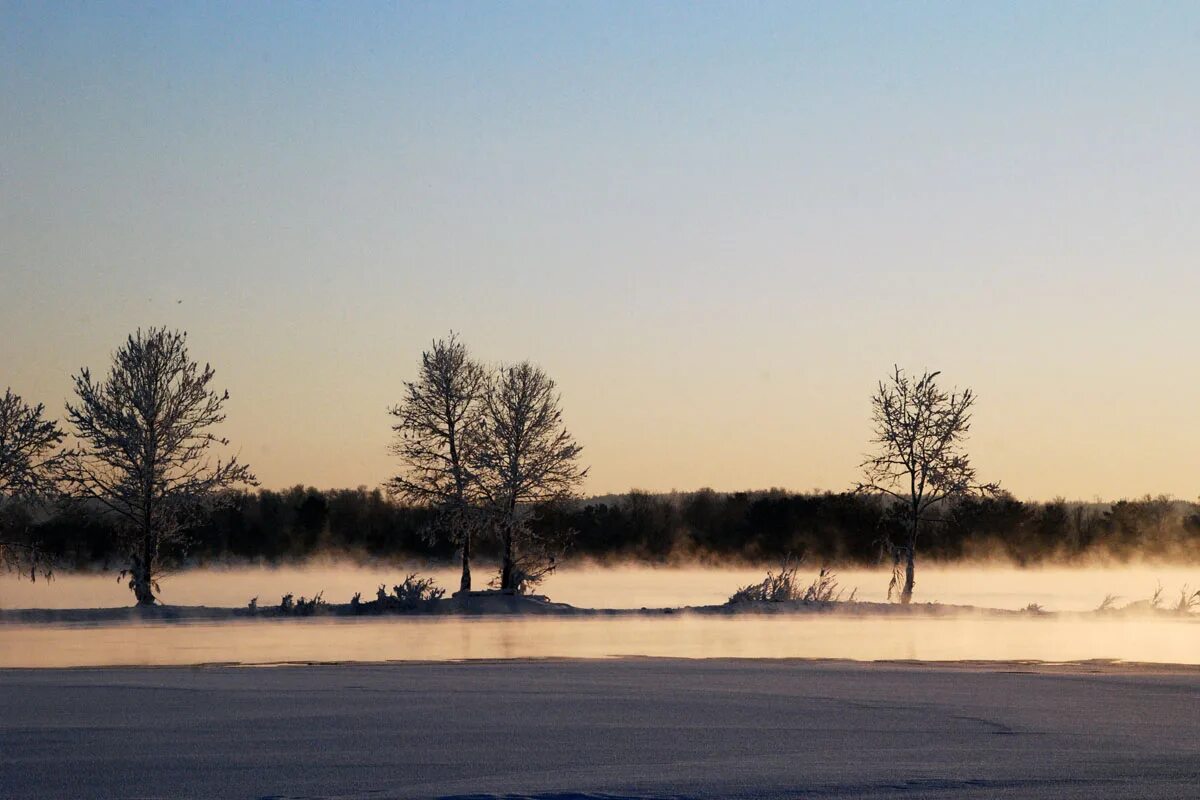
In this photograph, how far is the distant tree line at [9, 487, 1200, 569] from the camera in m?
63.9

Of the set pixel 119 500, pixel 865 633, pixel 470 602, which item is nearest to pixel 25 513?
pixel 119 500

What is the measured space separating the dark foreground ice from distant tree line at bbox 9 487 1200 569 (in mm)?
46625

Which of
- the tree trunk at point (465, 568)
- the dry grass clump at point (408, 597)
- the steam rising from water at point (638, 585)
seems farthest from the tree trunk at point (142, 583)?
the tree trunk at point (465, 568)

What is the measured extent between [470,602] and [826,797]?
1223 inches

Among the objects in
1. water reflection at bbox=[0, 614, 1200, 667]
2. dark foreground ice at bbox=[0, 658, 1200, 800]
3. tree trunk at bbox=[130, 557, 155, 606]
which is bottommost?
water reflection at bbox=[0, 614, 1200, 667]

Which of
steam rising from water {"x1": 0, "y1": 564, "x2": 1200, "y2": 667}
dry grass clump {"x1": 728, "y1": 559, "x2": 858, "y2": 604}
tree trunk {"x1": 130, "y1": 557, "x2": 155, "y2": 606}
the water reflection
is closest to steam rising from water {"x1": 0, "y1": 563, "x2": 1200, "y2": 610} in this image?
steam rising from water {"x1": 0, "y1": 564, "x2": 1200, "y2": 667}

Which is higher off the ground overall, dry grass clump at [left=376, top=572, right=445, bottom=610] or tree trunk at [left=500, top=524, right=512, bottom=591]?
tree trunk at [left=500, top=524, right=512, bottom=591]

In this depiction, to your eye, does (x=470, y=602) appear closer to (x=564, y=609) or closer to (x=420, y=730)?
(x=564, y=609)

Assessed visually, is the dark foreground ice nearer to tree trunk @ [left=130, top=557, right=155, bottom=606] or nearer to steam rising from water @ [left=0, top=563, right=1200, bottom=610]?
tree trunk @ [left=130, top=557, right=155, bottom=606]

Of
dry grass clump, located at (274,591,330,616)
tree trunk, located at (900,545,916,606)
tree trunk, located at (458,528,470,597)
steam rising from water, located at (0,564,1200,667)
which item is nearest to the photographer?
steam rising from water, located at (0,564,1200,667)

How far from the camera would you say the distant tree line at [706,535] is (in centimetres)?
6388

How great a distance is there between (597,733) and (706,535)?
5641 centimetres

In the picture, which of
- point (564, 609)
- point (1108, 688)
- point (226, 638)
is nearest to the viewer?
point (1108, 688)

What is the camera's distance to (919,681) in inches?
625
